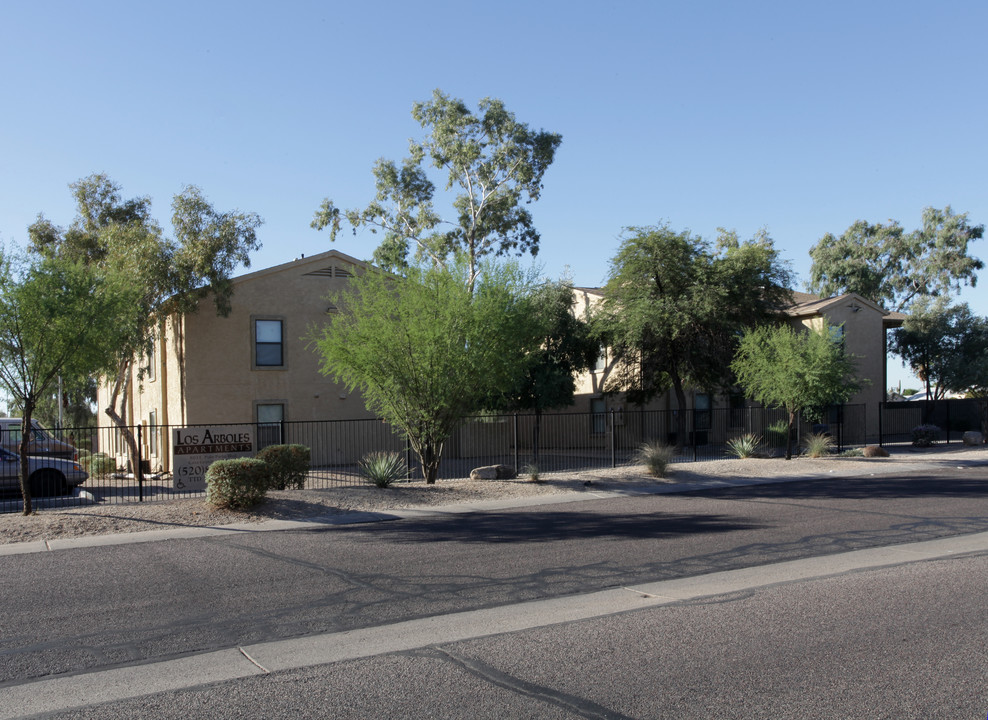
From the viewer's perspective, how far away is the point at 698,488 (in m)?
18.2

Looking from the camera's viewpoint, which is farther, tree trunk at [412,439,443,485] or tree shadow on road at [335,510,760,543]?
tree trunk at [412,439,443,485]

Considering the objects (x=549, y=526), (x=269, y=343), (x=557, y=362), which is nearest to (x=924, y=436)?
(x=557, y=362)

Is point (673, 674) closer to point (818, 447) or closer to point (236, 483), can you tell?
point (236, 483)

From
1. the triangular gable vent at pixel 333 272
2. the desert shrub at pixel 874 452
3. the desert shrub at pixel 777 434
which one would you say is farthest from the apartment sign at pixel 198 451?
the desert shrub at pixel 777 434

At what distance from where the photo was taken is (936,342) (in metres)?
39.1

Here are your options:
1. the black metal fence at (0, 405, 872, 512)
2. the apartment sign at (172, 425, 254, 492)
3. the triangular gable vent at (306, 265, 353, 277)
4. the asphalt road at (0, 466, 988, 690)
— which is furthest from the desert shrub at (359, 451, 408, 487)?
the triangular gable vent at (306, 265, 353, 277)

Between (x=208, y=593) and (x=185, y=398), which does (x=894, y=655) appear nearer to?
(x=208, y=593)

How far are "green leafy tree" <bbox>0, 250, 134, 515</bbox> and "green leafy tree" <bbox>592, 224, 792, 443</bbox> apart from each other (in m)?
18.3

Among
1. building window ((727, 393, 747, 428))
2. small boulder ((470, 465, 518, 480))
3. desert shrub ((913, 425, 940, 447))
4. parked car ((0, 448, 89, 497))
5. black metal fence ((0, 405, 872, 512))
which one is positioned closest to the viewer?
parked car ((0, 448, 89, 497))

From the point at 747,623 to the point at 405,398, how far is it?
38.7ft

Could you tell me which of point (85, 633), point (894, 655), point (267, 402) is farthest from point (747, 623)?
point (267, 402)

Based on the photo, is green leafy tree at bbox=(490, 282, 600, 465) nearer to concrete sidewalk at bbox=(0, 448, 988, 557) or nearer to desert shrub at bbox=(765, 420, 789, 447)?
desert shrub at bbox=(765, 420, 789, 447)

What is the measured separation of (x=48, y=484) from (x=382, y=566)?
40.0 ft

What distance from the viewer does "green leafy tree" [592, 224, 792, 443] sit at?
91.8 feet
